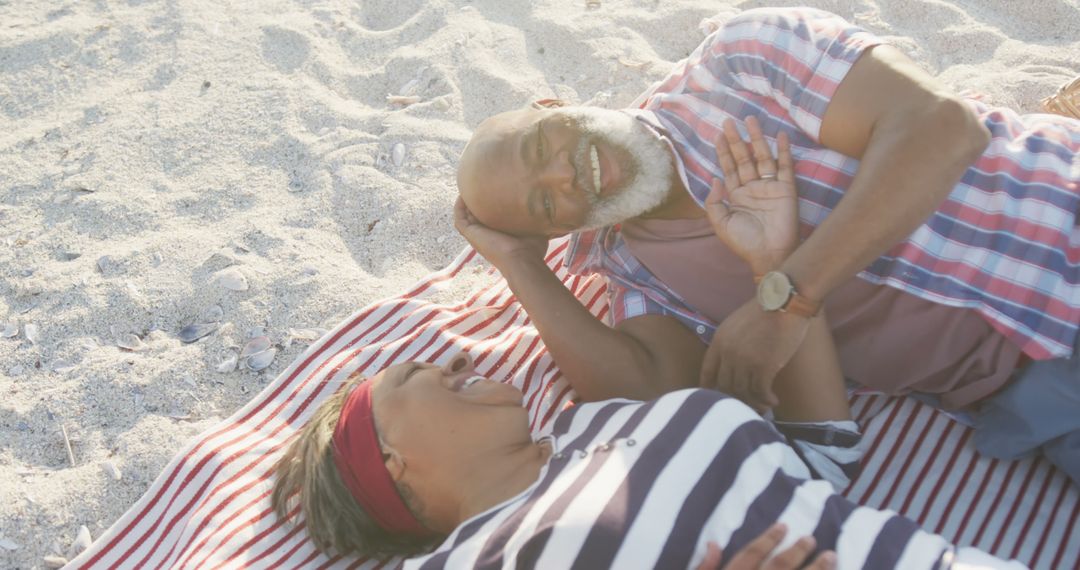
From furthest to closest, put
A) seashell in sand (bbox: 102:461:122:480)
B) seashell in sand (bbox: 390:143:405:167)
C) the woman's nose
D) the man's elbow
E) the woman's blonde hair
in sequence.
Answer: seashell in sand (bbox: 390:143:405:167), seashell in sand (bbox: 102:461:122:480), the woman's nose, the woman's blonde hair, the man's elbow

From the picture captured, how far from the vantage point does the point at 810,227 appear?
2684 millimetres

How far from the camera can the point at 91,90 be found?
4.45m

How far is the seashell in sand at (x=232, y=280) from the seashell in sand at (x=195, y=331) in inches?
6.6

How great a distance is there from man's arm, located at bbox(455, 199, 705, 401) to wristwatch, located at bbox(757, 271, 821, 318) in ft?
1.58

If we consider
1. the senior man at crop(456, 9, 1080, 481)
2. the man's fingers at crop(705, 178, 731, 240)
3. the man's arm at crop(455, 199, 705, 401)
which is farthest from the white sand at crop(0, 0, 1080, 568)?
the man's fingers at crop(705, 178, 731, 240)

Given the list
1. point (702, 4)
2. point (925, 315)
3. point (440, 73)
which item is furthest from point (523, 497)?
point (702, 4)

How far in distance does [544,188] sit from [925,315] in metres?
1.12

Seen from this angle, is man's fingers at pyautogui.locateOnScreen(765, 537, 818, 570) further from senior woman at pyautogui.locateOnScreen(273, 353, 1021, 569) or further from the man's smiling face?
the man's smiling face

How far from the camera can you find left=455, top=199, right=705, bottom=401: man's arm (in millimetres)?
2811

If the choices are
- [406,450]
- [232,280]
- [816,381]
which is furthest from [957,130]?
[232,280]

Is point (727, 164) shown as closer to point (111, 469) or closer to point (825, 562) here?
point (825, 562)

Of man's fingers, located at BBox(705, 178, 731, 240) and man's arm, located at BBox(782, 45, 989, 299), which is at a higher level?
man's arm, located at BBox(782, 45, 989, 299)

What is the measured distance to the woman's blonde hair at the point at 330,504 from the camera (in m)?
2.49

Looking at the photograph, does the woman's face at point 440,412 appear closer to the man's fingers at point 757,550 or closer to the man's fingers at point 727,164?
the man's fingers at point 757,550
